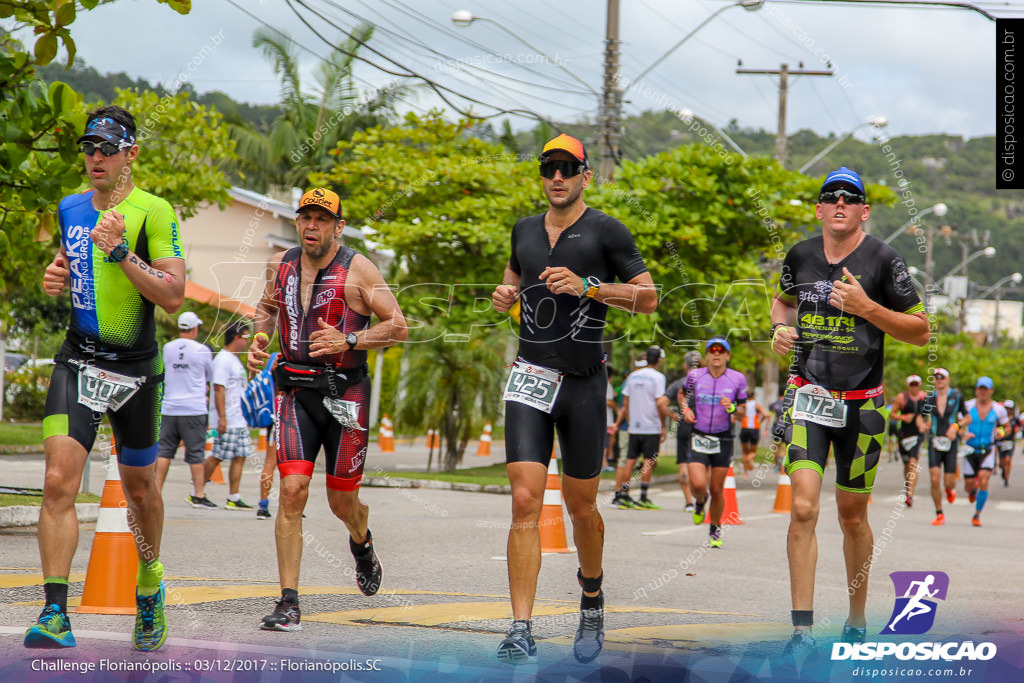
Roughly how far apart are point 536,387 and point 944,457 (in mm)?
→ 13210

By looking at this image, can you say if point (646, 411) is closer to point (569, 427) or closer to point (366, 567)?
point (366, 567)

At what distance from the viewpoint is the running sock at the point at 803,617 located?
5.20 metres

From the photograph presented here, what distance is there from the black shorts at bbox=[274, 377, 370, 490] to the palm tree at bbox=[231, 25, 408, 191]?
31.2 meters

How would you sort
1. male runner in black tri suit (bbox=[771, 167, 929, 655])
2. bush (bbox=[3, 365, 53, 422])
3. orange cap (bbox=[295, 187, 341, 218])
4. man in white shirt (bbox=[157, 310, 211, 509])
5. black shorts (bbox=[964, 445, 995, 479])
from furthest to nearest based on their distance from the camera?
bush (bbox=[3, 365, 53, 422])
black shorts (bbox=[964, 445, 995, 479])
man in white shirt (bbox=[157, 310, 211, 509])
orange cap (bbox=[295, 187, 341, 218])
male runner in black tri suit (bbox=[771, 167, 929, 655])

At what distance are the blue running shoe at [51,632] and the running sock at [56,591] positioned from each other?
0.02 metres

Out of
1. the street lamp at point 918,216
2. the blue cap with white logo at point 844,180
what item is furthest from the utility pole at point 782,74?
the blue cap with white logo at point 844,180

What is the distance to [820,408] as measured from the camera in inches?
224

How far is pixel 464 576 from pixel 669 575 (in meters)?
1.70

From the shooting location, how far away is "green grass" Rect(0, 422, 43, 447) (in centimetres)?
2190

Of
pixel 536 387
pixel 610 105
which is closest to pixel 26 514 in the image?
pixel 536 387

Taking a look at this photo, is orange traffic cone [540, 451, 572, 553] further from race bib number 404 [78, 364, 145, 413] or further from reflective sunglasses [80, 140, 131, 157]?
reflective sunglasses [80, 140, 131, 157]

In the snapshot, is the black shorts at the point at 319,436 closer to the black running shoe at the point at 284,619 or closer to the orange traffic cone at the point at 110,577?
the black running shoe at the point at 284,619

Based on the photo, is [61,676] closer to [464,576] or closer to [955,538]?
[464,576]

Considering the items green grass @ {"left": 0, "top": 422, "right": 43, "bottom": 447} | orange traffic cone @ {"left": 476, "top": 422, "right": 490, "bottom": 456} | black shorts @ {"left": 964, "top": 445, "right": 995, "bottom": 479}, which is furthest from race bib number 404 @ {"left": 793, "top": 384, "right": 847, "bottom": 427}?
orange traffic cone @ {"left": 476, "top": 422, "right": 490, "bottom": 456}
